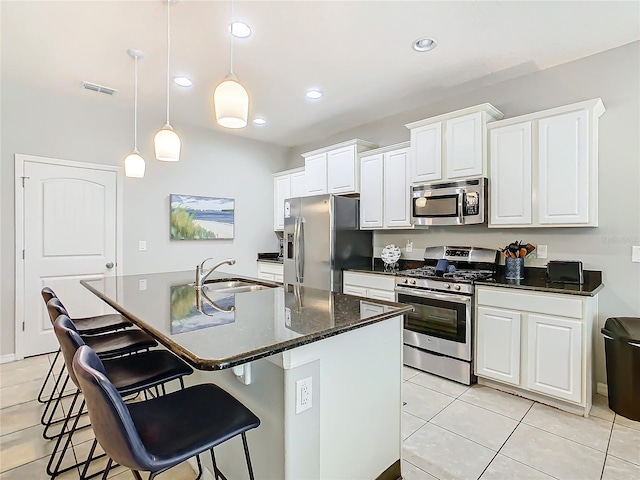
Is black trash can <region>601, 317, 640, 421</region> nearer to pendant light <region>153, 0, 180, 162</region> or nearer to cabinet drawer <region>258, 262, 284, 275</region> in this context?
pendant light <region>153, 0, 180, 162</region>

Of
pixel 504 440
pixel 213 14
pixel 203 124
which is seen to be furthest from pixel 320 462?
pixel 203 124

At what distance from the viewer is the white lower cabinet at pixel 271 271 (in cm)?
502

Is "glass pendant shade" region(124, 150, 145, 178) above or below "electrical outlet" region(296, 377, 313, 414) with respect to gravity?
above

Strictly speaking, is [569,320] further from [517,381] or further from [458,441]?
[458,441]

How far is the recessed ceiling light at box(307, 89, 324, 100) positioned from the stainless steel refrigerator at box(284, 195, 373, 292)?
109 centimetres

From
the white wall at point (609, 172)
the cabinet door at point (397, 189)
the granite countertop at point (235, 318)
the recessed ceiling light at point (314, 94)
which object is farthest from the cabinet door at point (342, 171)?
the granite countertop at point (235, 318)

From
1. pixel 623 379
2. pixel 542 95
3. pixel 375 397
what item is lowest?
pixel 623 379

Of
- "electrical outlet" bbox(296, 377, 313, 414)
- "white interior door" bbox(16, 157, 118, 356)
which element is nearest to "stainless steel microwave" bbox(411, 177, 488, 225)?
"electrical outlet" bbox(296, 377, 313, 414)

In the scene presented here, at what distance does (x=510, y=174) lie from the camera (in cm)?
298

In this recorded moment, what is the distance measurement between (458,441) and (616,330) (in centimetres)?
140

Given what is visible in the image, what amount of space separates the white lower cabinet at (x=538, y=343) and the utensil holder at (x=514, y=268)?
31 centimetres

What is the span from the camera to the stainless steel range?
2.94 meters

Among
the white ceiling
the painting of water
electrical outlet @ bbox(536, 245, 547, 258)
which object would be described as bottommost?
the painting of water

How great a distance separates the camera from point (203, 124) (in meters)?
4.68
